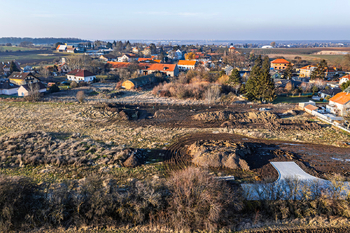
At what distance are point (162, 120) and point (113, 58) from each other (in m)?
67.8

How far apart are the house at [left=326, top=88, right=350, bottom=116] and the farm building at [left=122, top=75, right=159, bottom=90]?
31.6 metres

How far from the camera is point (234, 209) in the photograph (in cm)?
1133

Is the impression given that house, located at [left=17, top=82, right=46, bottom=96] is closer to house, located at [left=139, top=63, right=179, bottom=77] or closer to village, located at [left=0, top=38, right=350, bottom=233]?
village, located at [left=0, top=38, right=350, bottom=233]

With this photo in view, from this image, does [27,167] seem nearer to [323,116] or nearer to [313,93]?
[323,116]

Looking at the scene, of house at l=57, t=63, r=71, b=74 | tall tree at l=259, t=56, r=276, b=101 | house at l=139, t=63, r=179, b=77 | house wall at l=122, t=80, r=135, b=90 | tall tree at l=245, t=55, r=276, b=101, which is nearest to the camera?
tall tree at l=259, t=56, r=276, b=101

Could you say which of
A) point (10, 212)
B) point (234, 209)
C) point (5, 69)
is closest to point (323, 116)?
point (234, 209)

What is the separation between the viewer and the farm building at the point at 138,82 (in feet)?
139

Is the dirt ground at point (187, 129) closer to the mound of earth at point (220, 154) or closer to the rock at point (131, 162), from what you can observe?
the mound of earth at point (220, 154)

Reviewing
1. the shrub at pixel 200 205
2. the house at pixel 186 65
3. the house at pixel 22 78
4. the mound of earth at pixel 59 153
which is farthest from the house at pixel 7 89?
the house at pixel 186 65

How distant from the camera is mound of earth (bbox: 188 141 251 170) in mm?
15914

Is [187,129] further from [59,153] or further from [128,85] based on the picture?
[128,85]

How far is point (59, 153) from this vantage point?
17.2 meters

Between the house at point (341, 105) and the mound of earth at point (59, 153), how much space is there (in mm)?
25529

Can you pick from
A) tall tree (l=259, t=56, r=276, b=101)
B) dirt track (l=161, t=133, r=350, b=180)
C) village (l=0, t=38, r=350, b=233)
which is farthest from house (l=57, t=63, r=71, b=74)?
dirt track (l=161, t=133, r=350, b=180)
